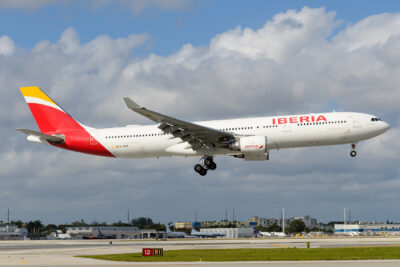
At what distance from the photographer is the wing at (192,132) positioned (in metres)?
47.6

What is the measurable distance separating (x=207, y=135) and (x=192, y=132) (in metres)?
1.41

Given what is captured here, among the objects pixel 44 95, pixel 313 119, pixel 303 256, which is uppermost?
pixel 44 95

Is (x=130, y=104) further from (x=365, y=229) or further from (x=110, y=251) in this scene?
(x=365, y=229)

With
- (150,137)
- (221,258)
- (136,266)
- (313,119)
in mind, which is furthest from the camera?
(150,137)

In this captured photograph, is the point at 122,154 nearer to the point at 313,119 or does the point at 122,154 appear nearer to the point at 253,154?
the point at 253,154

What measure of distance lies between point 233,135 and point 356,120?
37.2 feet

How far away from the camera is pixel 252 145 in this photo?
48.8 m

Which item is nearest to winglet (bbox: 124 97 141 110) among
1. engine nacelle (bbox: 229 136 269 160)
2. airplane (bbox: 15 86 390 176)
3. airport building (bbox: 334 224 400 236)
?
airplane (bbox: 15 86 390 176)

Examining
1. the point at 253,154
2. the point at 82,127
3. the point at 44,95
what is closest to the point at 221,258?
the point at 253,154

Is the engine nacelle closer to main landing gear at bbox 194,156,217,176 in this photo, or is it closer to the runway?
main landing gear at bbox 194,156,217,176

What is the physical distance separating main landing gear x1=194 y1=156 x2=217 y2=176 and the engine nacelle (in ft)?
12.8

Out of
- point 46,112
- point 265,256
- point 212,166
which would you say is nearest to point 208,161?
point 212,166

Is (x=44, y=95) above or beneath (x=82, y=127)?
above

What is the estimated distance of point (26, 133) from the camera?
53281 mm
